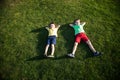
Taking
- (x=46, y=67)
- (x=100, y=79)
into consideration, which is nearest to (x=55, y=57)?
(x=46, y=67)

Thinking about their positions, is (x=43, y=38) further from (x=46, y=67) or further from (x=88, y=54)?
(x=88, y=54)

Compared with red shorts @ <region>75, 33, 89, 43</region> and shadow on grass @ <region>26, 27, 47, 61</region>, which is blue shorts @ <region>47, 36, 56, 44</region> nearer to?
shadow on grass @ <region>26, 27, 47, 61</region>

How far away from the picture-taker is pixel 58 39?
11.9 metres

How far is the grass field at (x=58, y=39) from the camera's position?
1017 cm

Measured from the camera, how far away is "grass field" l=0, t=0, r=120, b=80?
400 inches

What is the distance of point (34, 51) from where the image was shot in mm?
11312

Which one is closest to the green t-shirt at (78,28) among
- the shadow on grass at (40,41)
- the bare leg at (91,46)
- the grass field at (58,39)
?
the grass field at (58,39)

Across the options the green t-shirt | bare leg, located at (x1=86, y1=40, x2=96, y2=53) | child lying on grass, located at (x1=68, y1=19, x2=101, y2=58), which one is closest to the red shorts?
child lying on grass, located at (x1=68, y1=19, x2=101, y2=58)

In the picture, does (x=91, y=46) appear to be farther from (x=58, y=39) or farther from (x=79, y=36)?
(x=58, y=39)

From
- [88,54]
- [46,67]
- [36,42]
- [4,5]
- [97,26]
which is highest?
[4,5]

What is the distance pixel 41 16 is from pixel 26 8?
1664 millimetres

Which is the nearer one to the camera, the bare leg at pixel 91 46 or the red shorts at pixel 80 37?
the bare leg at pixel 91 46

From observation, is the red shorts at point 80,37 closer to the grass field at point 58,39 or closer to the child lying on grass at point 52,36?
the grass field at point 58,39

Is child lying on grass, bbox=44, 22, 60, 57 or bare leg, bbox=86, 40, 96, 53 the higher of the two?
child lying on grass, bbox=44, 22, 60, 57
